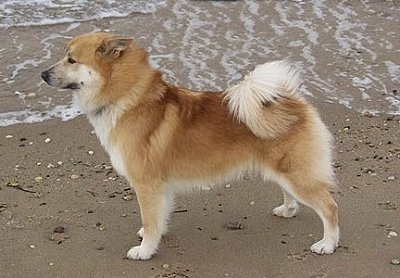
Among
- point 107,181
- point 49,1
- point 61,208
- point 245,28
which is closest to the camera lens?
point 61,208

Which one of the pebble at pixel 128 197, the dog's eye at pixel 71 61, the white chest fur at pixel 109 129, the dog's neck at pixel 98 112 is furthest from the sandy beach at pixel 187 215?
the dog's eye at pixel 71 61

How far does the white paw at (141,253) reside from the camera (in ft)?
14.0

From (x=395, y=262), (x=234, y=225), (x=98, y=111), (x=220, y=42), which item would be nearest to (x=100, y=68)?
(x=98, y=111)

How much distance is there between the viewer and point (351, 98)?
6.88m

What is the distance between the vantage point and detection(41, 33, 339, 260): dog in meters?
4.16

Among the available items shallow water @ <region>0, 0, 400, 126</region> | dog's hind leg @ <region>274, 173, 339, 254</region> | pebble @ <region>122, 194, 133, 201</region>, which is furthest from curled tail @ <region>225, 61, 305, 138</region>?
shallow water @ <region>0, 0, 400, 126</region>

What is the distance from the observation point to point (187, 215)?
478cm

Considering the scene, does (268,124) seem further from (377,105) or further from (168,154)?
(377,105)

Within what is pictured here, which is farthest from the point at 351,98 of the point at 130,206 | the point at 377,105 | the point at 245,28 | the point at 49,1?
the point at 49,1

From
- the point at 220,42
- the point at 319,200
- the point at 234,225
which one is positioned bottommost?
the point at 220,42

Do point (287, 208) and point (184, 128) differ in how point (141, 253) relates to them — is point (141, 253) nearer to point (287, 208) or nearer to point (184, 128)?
point (184, 128)

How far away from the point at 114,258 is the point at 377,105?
3.39 metres

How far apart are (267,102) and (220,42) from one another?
4.19m

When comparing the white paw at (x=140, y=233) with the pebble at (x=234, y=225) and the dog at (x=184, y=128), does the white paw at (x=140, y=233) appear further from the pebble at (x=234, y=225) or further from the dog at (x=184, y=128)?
the pebble at (x=234, y=225)
